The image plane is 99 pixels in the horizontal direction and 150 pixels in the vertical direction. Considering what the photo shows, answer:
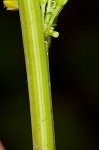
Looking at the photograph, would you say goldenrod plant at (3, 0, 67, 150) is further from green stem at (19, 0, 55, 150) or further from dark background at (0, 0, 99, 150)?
dark background at (0, 0, 99, 150)

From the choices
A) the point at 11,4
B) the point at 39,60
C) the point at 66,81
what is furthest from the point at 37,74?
the point at 66,81

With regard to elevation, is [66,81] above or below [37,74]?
below

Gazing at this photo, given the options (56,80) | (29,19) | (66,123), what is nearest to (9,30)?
(56,80)

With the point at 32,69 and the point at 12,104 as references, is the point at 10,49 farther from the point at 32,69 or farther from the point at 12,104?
the point at 32,69

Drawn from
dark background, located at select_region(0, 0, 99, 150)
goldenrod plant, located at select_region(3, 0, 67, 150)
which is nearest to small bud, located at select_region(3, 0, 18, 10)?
goldenrod plant, located at select_region(3, 0, 67, 150)

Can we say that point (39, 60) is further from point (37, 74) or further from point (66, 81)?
point (66, 81)

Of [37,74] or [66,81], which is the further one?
[66,81]

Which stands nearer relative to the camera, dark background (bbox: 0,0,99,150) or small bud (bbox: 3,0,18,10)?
small bud (bbox: 3,0,18,10)
